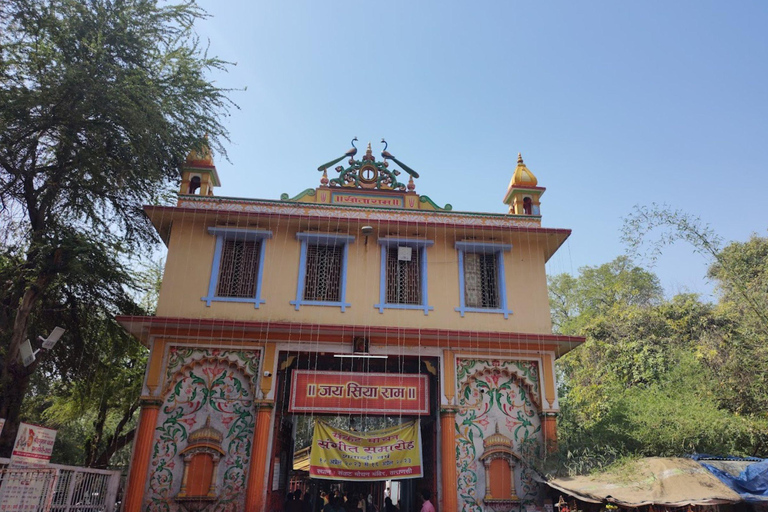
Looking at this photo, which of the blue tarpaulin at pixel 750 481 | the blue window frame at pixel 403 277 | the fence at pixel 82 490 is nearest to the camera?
the blue tarpaulin at pixel 750 481

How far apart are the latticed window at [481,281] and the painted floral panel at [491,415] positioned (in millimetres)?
1409

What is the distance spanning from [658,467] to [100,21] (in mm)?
14445

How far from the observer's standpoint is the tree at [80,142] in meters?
11.4

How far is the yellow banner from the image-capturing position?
11.0 metres

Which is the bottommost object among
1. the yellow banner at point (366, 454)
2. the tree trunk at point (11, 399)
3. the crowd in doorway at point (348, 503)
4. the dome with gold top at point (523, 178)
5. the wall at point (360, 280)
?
the crowd in doorway at point (348, 503)

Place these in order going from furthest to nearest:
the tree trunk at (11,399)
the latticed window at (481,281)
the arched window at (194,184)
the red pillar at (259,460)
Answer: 1. the arched window at (194,184)
2. the latticed window at (481,281)
3. the tree trunk at (11,399)
4. the red pillar at (259,460)

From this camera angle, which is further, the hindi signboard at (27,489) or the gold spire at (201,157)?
the gold spire at (201,157)

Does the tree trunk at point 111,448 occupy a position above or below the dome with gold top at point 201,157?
below

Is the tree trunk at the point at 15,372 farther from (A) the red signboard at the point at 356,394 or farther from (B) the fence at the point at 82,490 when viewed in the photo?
(A) the red signboard at the point at 356,394

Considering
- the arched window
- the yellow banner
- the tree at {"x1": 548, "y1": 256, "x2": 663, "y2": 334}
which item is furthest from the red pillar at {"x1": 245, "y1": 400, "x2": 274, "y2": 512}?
the tree at {"x1": 548, "y1": 256, "x2": 663, "y2": 334}

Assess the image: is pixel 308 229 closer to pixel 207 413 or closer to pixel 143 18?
pixel 207 413

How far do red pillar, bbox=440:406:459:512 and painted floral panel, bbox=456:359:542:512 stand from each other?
0.21 m

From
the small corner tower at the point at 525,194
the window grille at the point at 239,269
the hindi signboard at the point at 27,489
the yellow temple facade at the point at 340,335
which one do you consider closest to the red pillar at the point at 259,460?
the yellow temple facade at the point at 340,335

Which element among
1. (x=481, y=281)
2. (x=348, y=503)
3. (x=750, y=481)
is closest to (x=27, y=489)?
(x=481, y=281)
